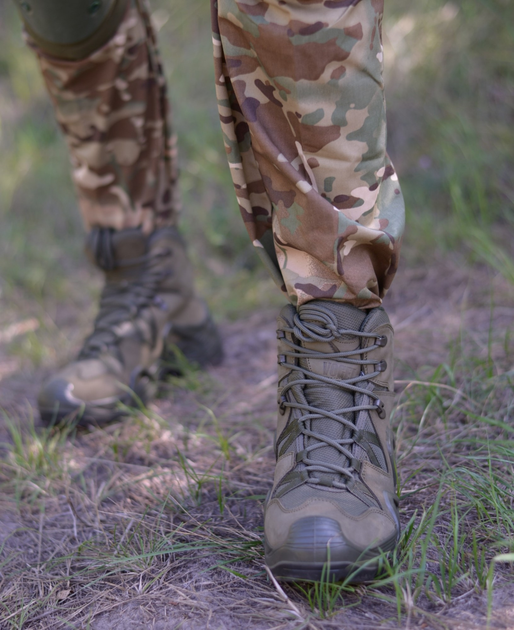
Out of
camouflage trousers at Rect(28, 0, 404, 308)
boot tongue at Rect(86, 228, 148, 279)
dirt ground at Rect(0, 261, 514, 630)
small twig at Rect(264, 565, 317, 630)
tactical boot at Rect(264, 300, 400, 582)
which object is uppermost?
camouflage trousers at Rect(28, 0, 404, 308)

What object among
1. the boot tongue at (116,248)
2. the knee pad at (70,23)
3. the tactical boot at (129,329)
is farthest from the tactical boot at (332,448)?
the knee pad at (70,23)

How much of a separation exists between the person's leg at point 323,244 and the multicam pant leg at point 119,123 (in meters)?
0.60

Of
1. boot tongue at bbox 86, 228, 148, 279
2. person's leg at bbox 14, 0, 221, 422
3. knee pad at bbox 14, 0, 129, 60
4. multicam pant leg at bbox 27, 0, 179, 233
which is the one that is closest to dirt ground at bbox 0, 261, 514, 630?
person's leg at bbox 14, 0, 221, 422

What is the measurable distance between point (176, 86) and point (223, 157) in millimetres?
1008

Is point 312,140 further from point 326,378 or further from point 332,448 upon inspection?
point 332,448

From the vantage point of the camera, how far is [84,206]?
1.60 metres

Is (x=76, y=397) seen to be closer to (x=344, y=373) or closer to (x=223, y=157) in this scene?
(x=344, y=373)

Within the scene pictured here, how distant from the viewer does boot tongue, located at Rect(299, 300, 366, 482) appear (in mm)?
943

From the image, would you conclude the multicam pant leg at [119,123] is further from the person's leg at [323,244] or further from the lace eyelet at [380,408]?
the lace eyelet at [380,408]

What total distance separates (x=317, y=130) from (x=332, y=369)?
404 millimetres

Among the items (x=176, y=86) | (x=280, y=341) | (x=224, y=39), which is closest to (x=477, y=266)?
(x=280, y=341)

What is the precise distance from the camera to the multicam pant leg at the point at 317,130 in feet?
2.79

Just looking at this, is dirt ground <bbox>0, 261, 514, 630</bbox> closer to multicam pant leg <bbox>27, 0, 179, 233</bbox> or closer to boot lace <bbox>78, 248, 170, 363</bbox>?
boot lace <bbox>78, 248, 170, 363</bbox>

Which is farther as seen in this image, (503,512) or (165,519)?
(165,519)
